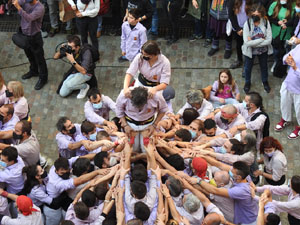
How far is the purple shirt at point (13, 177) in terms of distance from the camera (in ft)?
19.0

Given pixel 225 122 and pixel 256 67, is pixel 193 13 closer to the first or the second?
pixel 256 67

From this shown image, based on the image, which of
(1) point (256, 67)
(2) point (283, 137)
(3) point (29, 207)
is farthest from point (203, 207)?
(1) point (256, 67)

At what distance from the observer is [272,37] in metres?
8.53

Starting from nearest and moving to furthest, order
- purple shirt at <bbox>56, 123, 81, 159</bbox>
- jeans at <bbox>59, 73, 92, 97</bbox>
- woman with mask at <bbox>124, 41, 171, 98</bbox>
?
1. woman with mask at <bbox>124, 41, 171, 98</bbox>
2. purple shirt at <bbox>56, 123, 81, 159</bbox>
3. jeans at <bbox>59, 73, 92, 97</bbox>

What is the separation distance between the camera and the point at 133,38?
8359mm

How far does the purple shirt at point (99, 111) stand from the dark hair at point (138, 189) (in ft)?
5.91

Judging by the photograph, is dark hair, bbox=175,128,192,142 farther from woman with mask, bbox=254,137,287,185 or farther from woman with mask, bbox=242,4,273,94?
woman with mask, bbox=242,4,273,94

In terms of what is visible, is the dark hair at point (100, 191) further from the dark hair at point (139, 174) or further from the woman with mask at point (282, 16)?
the woman with mask at point (282, 16)

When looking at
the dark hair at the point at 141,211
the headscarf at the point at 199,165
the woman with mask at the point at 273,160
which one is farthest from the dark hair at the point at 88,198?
the woman with mask at the point at 273,160

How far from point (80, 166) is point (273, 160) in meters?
2.53

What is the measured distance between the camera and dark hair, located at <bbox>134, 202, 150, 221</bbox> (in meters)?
5.09

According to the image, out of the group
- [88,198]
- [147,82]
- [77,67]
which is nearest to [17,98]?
[77,67]

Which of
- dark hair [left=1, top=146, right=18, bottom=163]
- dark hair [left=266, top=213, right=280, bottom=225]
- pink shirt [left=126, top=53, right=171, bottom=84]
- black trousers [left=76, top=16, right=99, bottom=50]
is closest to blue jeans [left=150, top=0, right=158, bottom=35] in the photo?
black trousers [left=76, top=16, right=99, bottom=50]

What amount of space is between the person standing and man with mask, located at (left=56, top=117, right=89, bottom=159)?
8.74 feet
